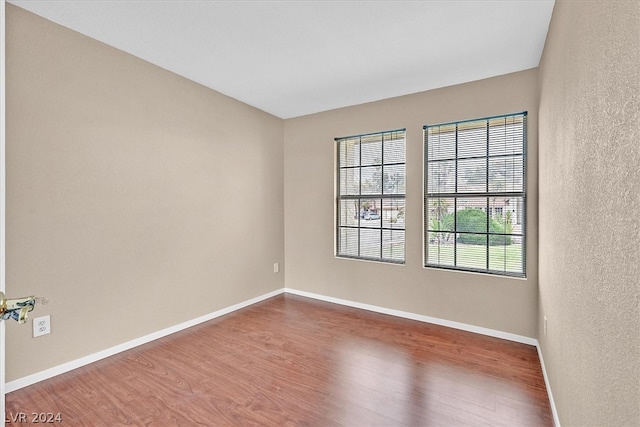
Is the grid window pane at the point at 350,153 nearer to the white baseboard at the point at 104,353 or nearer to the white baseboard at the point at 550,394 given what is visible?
the white baseboard at the point at 104,353

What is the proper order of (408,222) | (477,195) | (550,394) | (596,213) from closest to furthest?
(596,213)
(550,394)
(477,195)
(408,222)

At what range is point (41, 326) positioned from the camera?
7.11ft

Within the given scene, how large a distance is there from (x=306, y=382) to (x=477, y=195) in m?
2.35

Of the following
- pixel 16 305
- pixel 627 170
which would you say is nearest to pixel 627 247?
pixel 627 170

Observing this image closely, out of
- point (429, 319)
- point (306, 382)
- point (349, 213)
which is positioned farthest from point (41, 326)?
point (429, 319)

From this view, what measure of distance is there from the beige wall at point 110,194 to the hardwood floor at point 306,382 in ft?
1.29

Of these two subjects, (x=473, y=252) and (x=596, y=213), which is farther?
(x=473, y=252)

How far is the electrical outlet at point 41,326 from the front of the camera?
2.14 m

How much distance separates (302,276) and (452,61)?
3.09 metres

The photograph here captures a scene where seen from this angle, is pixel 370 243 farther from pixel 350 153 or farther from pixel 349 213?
pixel 350 153

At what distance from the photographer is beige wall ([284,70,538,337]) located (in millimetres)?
2838

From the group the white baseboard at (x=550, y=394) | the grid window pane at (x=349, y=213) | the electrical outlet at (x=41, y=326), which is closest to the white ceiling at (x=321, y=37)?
the grid window pane at (x=349, y=213)

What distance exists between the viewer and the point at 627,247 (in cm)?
81

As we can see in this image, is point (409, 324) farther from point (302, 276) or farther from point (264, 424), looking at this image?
point (264, 424)
